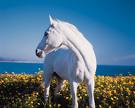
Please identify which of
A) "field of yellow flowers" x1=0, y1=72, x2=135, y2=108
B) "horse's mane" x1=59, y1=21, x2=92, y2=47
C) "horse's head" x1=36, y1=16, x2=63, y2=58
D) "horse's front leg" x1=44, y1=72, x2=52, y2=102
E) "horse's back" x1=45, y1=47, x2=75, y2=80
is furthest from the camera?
"horse's front leg" x1=44, y1=72, x2=52, y2=102

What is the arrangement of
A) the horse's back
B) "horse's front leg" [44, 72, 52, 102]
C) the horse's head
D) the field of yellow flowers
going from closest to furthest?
the horse's head
the horse's back
the field of yellow flowers
"horse's front leg" [44, 72, 52, 102]

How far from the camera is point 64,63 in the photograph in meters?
10.1

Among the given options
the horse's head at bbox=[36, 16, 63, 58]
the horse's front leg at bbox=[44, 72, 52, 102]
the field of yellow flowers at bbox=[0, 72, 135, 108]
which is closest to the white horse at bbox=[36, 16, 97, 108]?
the horse's head at bbox=[36, 16, 63, 58]

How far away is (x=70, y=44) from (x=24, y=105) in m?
2.89

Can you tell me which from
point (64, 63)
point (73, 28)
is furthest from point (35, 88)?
point (73, 28)

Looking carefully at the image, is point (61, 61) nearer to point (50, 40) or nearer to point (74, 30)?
point (74, 30)

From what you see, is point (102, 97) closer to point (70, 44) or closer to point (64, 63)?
point (64, 63)

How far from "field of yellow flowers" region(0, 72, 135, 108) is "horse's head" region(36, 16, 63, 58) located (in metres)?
2.44

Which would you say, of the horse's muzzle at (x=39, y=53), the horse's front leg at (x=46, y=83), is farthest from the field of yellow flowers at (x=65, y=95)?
the horse's muzzle at (x=39, y=53)

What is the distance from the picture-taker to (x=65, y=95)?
12055 mm

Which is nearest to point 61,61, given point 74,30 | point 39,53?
point 74,30

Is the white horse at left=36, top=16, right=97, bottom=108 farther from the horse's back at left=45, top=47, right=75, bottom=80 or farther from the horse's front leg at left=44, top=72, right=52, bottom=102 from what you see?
the horse's front leg at left=44, top=72, right=52, bottom=102

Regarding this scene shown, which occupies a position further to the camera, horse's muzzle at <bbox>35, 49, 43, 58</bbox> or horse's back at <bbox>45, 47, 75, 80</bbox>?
horse's back at <bbox>45, 47, 75, 80</bbox>

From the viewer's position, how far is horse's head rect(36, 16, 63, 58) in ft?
29.3
